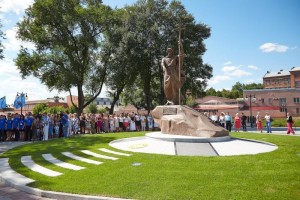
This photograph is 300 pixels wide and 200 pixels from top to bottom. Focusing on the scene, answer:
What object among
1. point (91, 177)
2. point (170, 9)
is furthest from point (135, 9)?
point (91, 177)

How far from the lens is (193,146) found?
13.3 m

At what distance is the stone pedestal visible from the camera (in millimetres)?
14820

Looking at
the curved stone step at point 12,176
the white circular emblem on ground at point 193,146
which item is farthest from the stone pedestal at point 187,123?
the curved stone step at point 12,176

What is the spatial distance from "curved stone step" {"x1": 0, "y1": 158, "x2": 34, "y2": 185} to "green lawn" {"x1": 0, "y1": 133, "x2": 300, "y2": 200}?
0.82 feet

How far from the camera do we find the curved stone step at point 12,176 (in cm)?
886

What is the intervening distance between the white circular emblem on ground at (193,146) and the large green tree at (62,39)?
78.4ft

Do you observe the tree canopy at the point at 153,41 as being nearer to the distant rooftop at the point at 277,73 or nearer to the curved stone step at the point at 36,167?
the curved stone step at the point at 36,167

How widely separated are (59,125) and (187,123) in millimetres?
11959

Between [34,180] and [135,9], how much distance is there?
33.0 metres

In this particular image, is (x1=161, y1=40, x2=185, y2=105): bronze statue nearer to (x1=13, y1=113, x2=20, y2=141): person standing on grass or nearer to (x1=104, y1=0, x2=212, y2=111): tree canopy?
(x1=13, y1=113, x2=20, y2=141): person standing on grass

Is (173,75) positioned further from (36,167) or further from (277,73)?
(277,73)

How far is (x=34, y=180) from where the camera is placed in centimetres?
894

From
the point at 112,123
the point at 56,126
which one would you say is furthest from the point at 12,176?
the point at 112,123

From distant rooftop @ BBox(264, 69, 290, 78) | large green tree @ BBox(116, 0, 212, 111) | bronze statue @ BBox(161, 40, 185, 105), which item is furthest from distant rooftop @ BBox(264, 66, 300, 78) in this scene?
bronze statue @ BBox(161, 40, 185, 105)
